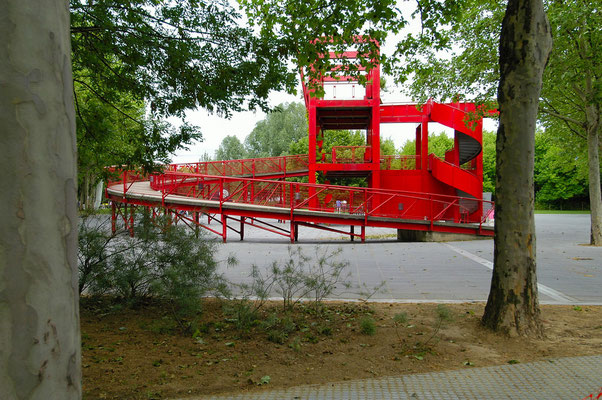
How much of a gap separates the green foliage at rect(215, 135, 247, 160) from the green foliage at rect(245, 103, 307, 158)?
8050 mm

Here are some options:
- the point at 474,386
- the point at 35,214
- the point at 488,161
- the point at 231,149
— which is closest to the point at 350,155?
the point at 474,386

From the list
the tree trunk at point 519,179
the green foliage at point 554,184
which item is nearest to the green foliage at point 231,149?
the green foliage at point 554,184

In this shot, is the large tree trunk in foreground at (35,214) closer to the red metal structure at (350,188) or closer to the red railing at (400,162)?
the red metal structure at (350,188)

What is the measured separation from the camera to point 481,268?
9.69m

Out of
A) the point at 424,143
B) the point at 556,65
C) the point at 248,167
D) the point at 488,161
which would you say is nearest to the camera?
the point at 556,65

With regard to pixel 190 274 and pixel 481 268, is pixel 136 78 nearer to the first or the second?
pixel 190 274

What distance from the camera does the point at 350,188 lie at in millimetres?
16109

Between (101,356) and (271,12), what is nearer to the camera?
(101,356)

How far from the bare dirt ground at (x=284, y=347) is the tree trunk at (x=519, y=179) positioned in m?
0.31

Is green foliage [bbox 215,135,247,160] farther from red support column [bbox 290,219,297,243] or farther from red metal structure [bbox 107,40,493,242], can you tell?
red support column [bbox 290,219,297,243]

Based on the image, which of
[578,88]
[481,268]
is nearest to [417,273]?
[481,268]

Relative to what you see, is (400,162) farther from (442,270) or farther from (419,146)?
(442,270)

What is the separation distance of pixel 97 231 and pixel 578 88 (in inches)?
644

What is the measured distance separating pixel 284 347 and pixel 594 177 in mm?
15002
